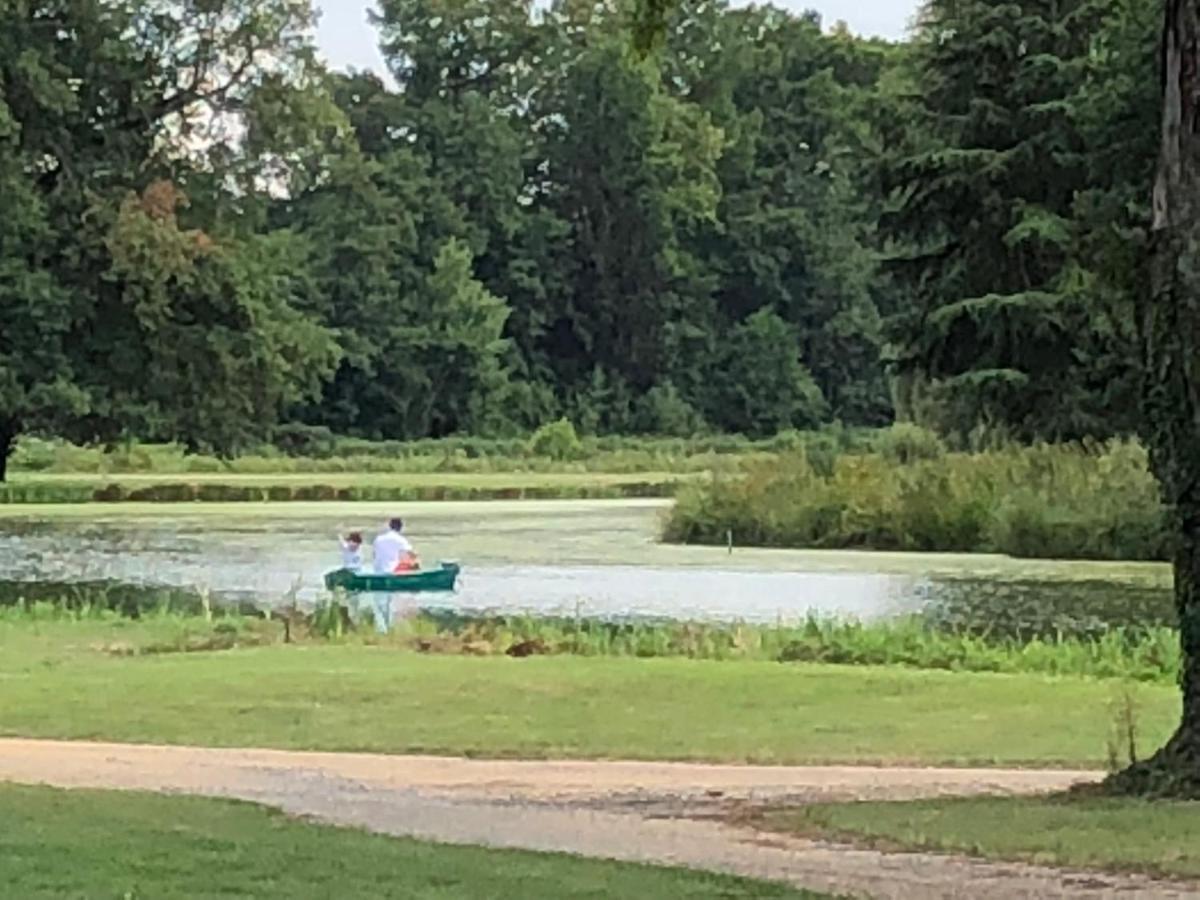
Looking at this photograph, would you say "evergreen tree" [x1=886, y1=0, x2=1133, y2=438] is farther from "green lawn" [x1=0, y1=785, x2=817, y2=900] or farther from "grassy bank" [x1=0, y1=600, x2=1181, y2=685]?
"green lawn" [x1=0, y1=785, x2=817, y2=900]

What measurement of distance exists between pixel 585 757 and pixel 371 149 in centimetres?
6885

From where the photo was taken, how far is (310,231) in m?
76.4

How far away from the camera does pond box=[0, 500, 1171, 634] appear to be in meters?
26.2

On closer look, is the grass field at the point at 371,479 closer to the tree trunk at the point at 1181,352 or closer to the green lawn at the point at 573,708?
the green lawn at the point at 573,708

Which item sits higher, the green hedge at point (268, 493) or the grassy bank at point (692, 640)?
the green hedge at point (268, 493)

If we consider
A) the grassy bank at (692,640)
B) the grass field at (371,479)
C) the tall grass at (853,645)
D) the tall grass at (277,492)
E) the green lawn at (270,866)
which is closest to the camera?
the green lawn at (270,866)

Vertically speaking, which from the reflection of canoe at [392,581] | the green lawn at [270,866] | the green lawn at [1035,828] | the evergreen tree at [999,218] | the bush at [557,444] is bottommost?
the reflection of canoe at [392,581]

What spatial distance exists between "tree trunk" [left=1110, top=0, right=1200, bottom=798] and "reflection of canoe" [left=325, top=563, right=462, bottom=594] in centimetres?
1638

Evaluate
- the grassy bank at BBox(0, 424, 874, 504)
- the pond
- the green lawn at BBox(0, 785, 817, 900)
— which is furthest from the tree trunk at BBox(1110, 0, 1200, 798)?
the grassy bank at BBox(0, 424, 874, 504)

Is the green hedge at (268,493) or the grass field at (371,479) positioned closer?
the green hedge at (268,493)

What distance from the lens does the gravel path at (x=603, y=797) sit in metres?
9.55

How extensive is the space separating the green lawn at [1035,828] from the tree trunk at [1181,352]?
0.55 metres

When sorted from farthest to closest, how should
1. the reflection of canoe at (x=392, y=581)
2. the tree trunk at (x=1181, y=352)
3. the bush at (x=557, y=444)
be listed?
the bush at (x=557, y=444)
the reflection of canoe at (x=392, y=581)
the tree trunk at (x=1181, y=352)

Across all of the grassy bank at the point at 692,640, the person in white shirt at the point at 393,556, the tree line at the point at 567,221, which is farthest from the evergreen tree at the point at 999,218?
the grassy bank at the point at 692,640
